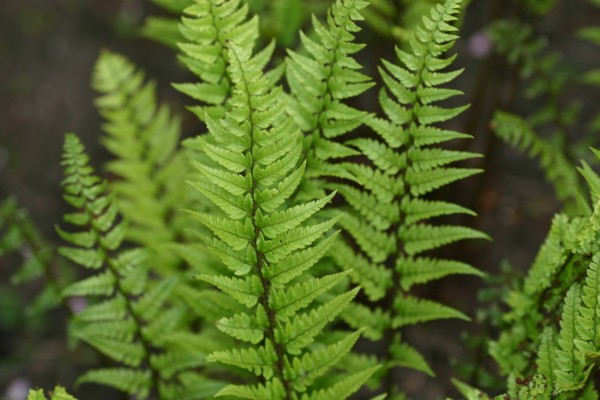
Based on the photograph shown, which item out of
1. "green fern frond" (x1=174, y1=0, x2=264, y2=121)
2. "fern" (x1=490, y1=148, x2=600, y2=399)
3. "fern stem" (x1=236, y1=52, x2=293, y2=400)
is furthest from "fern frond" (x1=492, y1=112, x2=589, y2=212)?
"fern stem" (x1=236, y1=52, x2=293, y2=400)

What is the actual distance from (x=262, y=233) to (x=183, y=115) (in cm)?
249

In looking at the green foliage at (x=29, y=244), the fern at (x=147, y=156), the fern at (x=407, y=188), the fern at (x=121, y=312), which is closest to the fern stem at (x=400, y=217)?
the fern at (x=407, y=188)

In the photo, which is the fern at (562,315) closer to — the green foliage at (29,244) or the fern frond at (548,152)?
the fern frond at (548,152)

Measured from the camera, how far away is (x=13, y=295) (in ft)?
A: 10.5

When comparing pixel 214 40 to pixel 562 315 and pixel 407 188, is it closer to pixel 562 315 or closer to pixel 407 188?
pixel 407 188

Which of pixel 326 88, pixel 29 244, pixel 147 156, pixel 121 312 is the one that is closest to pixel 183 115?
pixel 147 156

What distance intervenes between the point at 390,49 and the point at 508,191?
3.60ft

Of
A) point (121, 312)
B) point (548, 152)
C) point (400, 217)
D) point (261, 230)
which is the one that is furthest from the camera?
point (548, 152)

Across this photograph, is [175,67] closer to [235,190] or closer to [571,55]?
[571,55]

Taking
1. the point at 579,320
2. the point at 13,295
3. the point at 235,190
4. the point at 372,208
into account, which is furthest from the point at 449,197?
the point at 13,295

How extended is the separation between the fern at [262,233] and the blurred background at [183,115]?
2.69 ft

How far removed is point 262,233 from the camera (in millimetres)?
1310

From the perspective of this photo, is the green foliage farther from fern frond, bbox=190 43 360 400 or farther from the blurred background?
the blurred background

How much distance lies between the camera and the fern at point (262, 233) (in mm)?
1253
